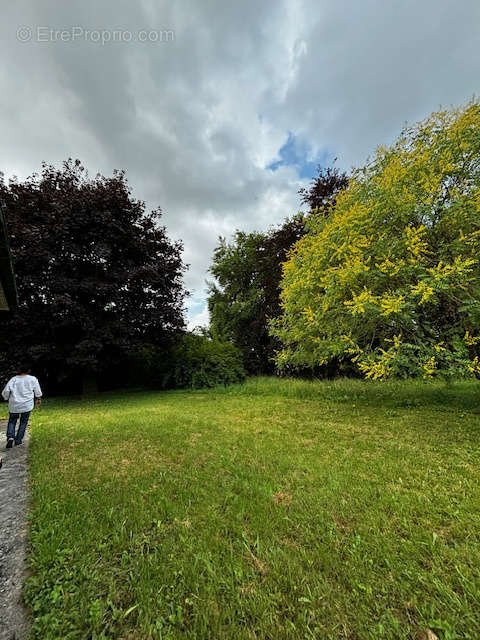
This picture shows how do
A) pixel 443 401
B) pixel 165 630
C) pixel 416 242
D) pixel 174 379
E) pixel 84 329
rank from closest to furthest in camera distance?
pixel 165 630, pixel 416 242, pixel 443 401, pixel 84 329, pixel 174 379

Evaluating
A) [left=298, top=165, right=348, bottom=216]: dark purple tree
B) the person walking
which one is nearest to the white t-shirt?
the person walking

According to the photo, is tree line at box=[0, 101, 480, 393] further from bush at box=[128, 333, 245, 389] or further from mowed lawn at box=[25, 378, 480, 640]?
mowed lawn at box=[25, 378, 480, 640]

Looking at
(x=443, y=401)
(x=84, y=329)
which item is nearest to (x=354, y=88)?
(x=443, y=401)

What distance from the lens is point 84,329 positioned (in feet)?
31.4

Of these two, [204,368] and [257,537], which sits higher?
[204,368]

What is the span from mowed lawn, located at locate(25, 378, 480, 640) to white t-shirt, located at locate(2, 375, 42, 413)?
101 centimetres

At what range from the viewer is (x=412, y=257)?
5.72m

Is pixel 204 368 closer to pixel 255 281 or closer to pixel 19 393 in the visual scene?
pixel 19 393

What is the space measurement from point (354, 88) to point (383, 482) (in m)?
11.0

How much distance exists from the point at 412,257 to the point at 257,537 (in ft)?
20.2

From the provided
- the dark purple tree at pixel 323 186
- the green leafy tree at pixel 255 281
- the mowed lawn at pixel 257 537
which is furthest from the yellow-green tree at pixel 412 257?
the green leafy tree at pixel 255 281

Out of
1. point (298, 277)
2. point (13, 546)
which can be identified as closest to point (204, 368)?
point (298, 277)

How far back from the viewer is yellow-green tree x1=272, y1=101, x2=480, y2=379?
5398 millimetres

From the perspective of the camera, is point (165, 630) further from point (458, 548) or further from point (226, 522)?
point (458, 548)
